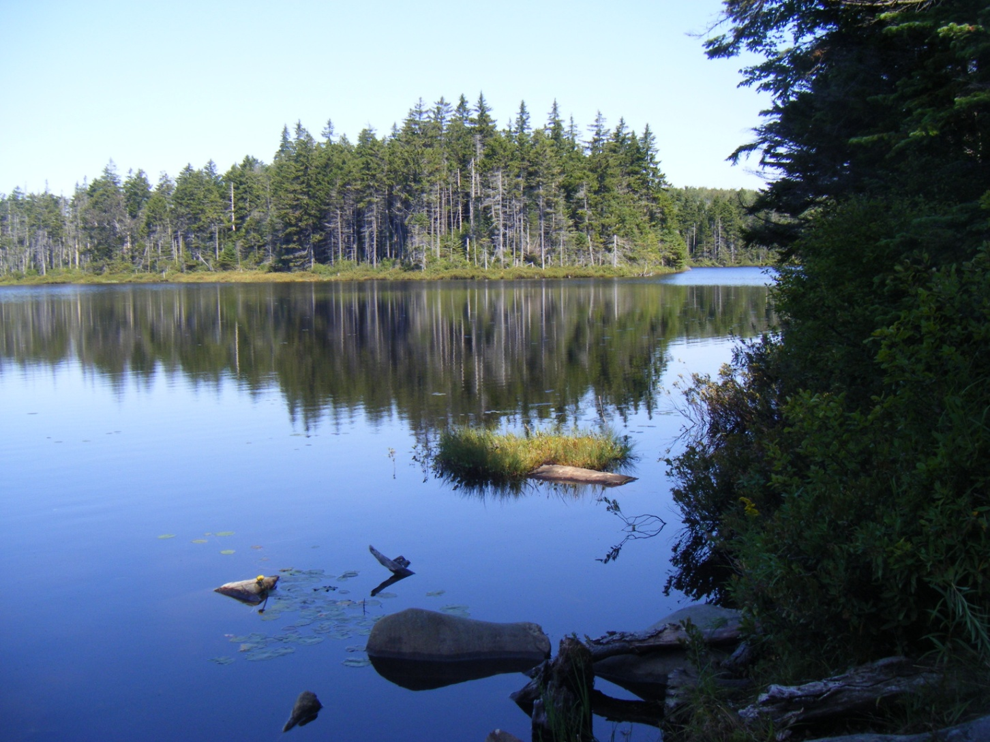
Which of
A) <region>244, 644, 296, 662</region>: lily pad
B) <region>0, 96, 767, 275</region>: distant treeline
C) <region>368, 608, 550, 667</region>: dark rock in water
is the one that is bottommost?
<region>244, 644, 296, 662</region>: lily pad

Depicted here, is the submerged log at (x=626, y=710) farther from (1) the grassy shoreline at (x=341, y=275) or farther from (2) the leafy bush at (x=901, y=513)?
(1) the grassy shoreline at (x=341, y=275)

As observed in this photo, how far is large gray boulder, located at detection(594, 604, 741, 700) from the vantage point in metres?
6.90

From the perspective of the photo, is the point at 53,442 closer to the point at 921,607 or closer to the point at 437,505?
the point at 437,505

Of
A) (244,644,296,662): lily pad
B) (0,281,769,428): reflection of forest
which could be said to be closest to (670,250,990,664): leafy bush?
(244,644,296,662): lily pad

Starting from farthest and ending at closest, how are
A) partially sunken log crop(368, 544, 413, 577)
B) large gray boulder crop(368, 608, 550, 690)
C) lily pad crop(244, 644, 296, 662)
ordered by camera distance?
partially sunken log crop(368, 544, 413, 577), lily pad crop(244, 644, 296, 662), large gray boulder crop(368, 608, 550, 690)

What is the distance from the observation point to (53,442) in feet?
57.5

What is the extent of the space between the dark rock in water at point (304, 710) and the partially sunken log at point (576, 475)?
737 centimetres

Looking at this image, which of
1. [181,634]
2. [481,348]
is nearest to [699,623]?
→ [181,634]

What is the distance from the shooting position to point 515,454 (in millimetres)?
14422

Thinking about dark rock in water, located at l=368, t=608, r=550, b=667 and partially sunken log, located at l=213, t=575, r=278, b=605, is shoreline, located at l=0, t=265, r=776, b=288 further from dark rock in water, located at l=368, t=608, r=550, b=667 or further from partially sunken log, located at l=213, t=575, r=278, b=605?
dark rock in water, located at l=368, t=608, r=550, b=667

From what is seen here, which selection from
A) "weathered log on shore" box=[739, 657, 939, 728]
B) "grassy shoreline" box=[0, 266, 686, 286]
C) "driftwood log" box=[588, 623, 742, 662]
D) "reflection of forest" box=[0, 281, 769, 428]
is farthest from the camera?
"grassy shoreline" box=[0, 266, 686, 286]

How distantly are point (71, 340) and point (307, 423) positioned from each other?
2415 centimetres

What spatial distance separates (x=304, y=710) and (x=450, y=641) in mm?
1444

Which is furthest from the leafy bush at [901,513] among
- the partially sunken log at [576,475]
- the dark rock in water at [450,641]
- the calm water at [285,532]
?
the partially sunken log at [576,475]
